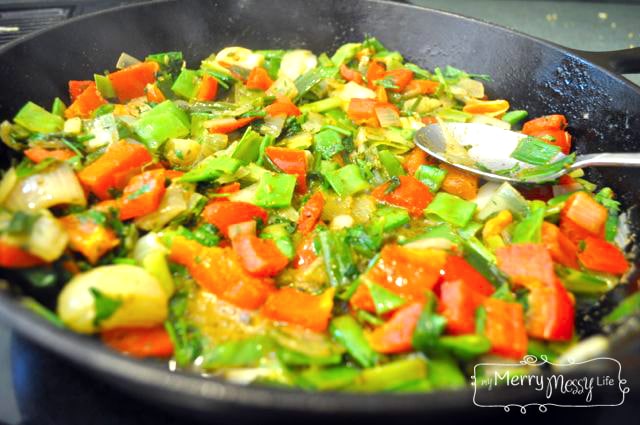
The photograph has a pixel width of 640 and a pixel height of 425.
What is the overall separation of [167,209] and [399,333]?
1008 millimetres

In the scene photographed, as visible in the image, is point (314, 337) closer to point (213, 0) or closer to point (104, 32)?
point (104, 32)

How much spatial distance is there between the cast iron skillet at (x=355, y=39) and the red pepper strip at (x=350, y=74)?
0.87ft

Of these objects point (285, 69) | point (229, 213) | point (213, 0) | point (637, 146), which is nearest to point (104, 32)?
point (213, 0)

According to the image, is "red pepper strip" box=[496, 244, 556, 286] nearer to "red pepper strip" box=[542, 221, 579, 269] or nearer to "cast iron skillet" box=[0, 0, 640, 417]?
"red pepper strip" box=[542, 221, 579, 269]

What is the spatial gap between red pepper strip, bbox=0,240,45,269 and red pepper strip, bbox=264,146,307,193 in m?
1.08

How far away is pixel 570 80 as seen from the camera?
259cm

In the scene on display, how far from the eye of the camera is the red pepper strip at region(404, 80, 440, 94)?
290cm

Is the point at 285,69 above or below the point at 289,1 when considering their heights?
below

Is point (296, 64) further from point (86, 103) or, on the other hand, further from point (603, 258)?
point (603, 258)

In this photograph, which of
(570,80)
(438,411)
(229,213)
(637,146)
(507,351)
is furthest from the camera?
(570,80)

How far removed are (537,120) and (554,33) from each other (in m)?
1.82

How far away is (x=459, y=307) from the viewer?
157 cm

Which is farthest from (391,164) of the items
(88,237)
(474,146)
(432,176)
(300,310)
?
(88,237)

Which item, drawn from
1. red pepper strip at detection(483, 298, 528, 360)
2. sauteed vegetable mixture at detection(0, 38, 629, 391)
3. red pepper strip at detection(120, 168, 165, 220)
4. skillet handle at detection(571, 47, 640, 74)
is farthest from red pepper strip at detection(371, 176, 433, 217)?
skillet handle at detection(571, 47, 640, 74)
